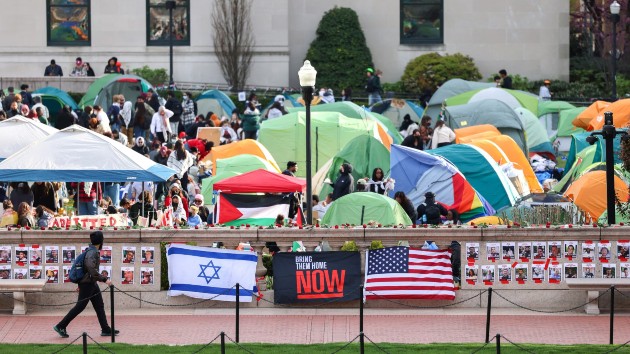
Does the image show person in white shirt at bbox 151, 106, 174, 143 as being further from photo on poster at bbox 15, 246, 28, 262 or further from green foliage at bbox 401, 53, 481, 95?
photo on poster at bbox 15, 246, 28, 262

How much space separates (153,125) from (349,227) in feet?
57.5

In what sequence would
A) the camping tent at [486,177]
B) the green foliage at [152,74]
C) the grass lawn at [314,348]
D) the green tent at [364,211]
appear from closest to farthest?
1. the grass lawn at [314,348]
2. the green tent at [364,211]
3. the camping tent at [486,177]
4. the green foliage at [152,74]

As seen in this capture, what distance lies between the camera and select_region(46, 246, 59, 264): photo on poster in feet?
71.2

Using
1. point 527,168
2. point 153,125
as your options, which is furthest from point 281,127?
point 527,168

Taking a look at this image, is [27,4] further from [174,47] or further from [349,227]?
[349,227]

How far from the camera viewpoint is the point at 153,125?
38.7m

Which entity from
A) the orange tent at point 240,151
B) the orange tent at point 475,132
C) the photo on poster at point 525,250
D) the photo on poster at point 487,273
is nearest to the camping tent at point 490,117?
the orange tent at point 475,132

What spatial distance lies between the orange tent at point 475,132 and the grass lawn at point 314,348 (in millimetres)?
18691

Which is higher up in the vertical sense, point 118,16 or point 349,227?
point 118,16

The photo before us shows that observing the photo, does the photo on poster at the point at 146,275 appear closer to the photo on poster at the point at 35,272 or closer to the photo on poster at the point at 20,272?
the photo on poster at the point at 35,272

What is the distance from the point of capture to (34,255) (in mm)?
21719

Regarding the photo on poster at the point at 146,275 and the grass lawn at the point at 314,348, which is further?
the photo on poster at the point at 146,275

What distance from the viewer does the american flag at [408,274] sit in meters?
21.5

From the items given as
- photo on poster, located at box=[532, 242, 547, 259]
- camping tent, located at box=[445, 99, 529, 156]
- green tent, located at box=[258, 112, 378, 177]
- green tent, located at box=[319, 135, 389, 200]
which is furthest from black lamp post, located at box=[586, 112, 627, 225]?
camping tent, located at box=[445, 99, 529, 156]
